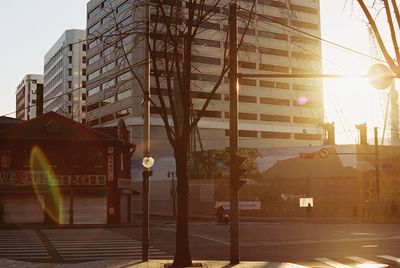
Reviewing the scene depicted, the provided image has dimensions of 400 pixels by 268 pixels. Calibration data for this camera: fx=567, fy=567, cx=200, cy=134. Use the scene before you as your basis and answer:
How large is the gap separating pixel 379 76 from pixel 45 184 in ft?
104

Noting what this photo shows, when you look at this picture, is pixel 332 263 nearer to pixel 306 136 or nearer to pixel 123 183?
pixel 123 183

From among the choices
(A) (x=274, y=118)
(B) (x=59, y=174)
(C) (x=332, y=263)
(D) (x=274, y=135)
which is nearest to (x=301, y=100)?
(A) (x=274, y=118)

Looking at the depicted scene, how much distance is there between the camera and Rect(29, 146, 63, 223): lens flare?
41312 mm

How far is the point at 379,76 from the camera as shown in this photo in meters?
14.4

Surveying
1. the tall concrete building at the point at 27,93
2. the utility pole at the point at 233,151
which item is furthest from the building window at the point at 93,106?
the utility pole at the point at 233,151

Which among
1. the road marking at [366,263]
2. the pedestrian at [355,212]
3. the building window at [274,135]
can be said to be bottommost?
the pedestrian at [355,212]

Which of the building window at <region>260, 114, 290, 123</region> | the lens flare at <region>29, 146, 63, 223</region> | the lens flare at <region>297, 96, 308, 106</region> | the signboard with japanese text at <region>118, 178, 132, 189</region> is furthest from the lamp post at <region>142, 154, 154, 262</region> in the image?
the lens flare at <region>297, 96, 308, 106</region>

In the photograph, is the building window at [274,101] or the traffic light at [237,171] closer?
the traffic light at [237,171]

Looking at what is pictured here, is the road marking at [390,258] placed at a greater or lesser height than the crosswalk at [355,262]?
lesser

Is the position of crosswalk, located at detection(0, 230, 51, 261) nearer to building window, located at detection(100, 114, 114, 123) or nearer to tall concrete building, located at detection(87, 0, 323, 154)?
tall concrete building, located at detection(87, 0, 323, 154)

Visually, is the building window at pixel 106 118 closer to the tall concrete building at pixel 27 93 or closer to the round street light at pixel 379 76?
the tall concrete building at pixel 27 93

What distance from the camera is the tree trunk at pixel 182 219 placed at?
14883 mm

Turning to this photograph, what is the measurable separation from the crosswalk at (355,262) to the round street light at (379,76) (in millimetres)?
5468

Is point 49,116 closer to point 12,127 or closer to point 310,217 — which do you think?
point 12,127
